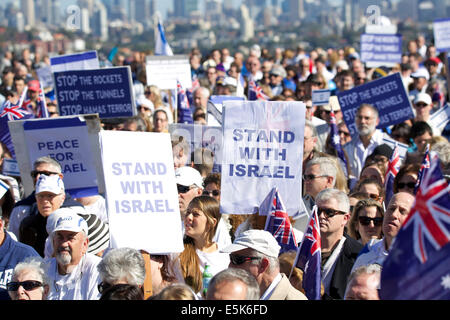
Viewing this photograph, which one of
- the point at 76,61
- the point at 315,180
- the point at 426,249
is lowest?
the point at 315,180

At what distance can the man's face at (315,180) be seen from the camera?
7.28 metres

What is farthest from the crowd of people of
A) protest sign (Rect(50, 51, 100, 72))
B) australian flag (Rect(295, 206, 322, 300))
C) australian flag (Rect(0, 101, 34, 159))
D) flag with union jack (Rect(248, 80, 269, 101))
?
protest sign (Rect(50, 51, 100, 72))

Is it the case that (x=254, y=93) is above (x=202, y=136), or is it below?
below

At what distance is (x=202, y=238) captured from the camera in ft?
20.3

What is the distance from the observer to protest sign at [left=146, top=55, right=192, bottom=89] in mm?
13641

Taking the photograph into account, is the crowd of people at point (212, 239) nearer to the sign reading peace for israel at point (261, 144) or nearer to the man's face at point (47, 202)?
the man's face at point (47, 202)

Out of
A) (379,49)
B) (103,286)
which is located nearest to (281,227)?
(103,286)

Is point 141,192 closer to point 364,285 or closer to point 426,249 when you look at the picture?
point 364,285

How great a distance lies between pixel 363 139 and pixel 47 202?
4.00 m

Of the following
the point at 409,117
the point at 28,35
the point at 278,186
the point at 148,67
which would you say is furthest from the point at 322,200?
the point at 28,35

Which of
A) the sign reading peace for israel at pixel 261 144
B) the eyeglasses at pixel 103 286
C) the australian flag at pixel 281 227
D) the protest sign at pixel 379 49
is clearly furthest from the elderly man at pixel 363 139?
the protest sign at pixel 379 49

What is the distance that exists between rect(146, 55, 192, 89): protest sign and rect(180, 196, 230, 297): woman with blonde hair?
7.43 metres
